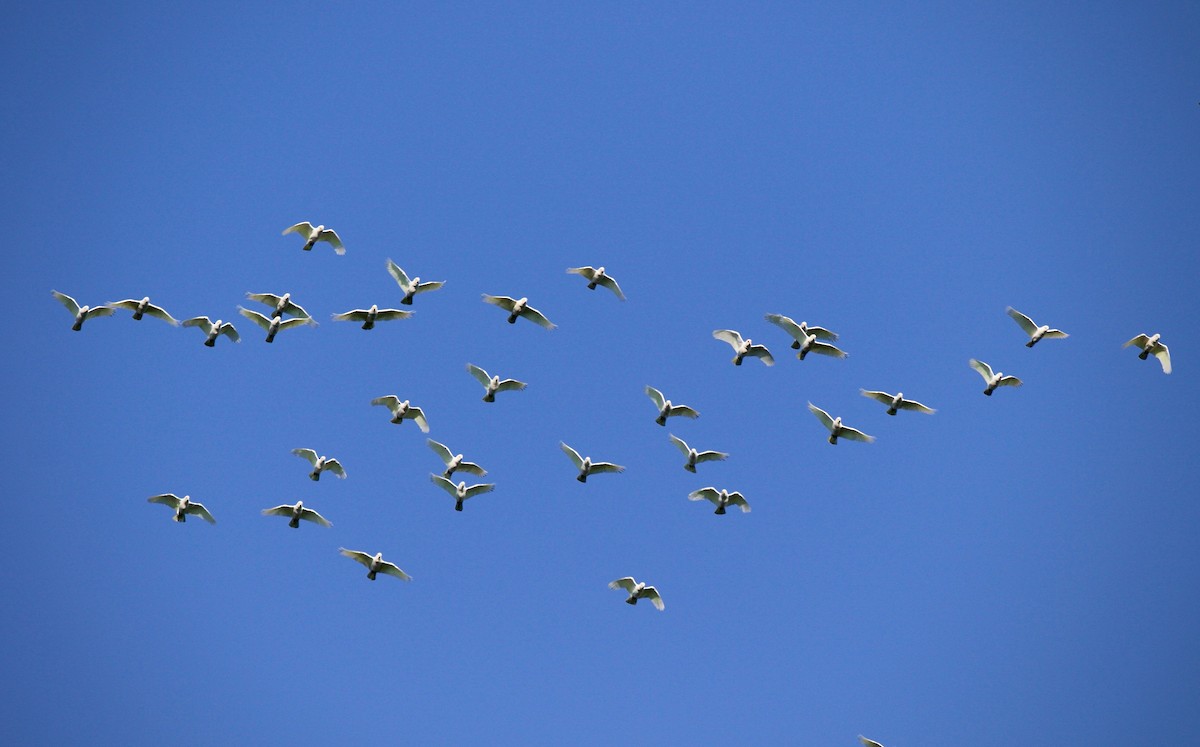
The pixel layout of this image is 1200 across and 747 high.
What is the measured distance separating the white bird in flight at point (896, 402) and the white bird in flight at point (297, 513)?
20.0 metres

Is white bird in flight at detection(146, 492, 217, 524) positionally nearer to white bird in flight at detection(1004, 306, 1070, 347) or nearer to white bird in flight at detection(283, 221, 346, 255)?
white bird in flight at detection(283, 221, 346, 255)

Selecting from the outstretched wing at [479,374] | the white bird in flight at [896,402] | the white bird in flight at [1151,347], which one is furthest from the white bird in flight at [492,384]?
the white bird in flight at [1151,347]

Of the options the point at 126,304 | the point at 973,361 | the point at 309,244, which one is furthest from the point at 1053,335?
the point at 126,304

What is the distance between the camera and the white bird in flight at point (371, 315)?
142ft

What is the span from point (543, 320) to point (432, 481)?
6.95 m

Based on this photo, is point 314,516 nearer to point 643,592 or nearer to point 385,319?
point 385,319

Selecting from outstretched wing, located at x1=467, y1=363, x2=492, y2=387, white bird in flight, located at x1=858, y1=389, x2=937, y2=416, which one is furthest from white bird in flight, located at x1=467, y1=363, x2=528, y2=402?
white bird in flight, located at x1=858, y1=389, x2=937, y2=416

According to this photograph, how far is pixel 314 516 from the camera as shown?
46.2 m

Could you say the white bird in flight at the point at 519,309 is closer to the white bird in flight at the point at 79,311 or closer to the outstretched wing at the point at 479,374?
the outstretched wing at the point at 479,374

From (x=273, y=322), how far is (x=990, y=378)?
25.8m

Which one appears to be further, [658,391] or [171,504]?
[171,504]

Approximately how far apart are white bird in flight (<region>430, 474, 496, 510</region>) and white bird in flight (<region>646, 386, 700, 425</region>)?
627cm

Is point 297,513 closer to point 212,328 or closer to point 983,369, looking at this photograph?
point 212,328

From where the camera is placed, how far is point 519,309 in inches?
1751
